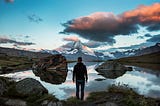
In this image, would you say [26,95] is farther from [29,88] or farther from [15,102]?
[15,102]

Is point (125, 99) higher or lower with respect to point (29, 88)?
lower

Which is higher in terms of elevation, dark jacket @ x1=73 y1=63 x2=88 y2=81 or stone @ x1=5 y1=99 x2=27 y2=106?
dark jacket @ x1=73 y1=63 x2=88 y2=81

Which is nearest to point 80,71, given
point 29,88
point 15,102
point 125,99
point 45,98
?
point 45,98

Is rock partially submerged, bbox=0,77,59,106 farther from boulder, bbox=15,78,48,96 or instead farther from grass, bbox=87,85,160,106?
grass, bbox=87,85,160,106

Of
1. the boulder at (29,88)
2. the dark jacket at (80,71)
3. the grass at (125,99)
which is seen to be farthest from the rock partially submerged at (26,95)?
the grass at (125,99)

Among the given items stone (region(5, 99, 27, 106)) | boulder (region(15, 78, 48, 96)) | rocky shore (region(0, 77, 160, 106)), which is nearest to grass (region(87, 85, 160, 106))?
rocky shore (region(0, 77, 160, 106))

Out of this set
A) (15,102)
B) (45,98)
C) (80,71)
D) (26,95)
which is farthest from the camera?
(80,71)

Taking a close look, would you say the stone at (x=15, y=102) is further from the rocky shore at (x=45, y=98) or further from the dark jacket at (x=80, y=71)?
the dark jacket at (x=80, y=71)

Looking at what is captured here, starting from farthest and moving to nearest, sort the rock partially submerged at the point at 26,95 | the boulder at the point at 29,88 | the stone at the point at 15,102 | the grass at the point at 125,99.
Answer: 1. the boulder at the point at 29,88
2. the rock partially submerged at the point at 26,95
3. the stone at the point at 15,102
4. the grass at the point at 125,99

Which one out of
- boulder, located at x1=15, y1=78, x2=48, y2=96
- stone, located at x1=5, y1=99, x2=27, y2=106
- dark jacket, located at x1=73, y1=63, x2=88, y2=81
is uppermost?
dark jacket, located at x1=73, y1=63, x2=88, y2=81

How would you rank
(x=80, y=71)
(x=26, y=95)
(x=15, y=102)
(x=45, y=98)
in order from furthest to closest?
1. (x=80, y=71)
2. (x=26, y=95)
3. (x=45, y=98)
4. (x=15, y=102)

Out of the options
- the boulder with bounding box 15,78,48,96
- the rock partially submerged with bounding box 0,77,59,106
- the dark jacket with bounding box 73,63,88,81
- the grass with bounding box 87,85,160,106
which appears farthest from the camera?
the dark jacket with bounding box 73,63,88,81

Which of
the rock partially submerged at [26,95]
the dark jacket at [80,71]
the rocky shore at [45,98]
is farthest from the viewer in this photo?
the dark jacket at [80,71]

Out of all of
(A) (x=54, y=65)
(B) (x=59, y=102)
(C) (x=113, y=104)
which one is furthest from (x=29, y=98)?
(A) (x=54, y=65)
